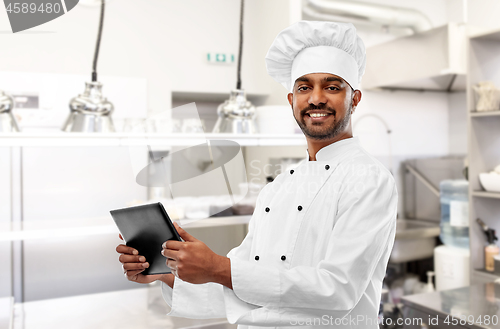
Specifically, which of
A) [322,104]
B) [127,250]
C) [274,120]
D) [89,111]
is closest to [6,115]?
[89,111]

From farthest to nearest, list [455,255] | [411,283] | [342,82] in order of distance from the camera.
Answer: [411,283]
[455,255]
[342,82]

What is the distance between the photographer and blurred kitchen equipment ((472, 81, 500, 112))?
2.24 metres

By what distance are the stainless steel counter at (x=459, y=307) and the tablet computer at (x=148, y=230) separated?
4.02 feet

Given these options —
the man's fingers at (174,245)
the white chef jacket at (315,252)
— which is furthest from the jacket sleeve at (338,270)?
the man's fingers at (174,245)

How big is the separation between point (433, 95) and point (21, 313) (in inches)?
127

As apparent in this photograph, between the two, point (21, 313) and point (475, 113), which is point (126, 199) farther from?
point (475, 113)

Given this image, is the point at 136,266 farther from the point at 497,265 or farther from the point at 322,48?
the point at 497,265

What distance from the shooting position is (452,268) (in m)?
2.55

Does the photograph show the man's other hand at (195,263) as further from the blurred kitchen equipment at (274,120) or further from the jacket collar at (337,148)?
the blurred kitchen equipment at (274,120)

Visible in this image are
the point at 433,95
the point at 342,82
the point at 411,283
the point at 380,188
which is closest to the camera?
the point at 380,188

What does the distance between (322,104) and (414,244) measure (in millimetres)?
2303

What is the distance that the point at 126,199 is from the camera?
2320 millimetres

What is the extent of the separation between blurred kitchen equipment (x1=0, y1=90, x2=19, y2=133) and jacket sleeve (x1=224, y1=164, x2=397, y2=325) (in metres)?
1.03

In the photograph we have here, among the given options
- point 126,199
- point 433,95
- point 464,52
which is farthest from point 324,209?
point 433,95
